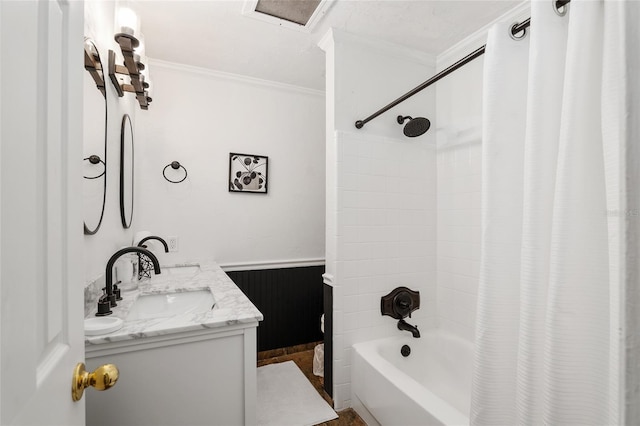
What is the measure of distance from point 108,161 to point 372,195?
4.89 ft

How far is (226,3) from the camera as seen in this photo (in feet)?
5.59

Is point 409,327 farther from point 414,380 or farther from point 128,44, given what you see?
point 128,44

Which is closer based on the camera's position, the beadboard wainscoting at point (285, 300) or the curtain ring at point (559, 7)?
→ the curtain ring at point (559, 7)

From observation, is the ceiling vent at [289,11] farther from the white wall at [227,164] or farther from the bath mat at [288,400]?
the bath mat at [288,400]

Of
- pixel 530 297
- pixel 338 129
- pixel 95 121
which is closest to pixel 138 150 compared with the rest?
pixel 95 121

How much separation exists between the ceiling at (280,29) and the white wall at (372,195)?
0.13 meters

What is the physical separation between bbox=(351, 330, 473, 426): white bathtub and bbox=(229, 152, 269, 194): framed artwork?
58.0 inches

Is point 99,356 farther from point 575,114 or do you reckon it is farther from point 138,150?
point 138,150

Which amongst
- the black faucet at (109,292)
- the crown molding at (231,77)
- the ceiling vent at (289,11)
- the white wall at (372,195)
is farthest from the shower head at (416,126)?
the black faucet at (109,292)

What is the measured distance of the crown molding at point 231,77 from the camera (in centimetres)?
232

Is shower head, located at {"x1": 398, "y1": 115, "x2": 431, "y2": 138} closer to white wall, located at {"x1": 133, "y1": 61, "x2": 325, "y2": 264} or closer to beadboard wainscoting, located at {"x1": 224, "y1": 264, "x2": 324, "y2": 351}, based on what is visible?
white wall, located at {"x1": 133, "y1": 61, "x2": 325, "y2": 264}

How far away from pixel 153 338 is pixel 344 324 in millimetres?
1175

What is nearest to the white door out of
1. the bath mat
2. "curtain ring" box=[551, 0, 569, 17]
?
"curtain ring" box=[551, 0, 569, 17]

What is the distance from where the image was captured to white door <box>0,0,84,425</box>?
35 centimetres
